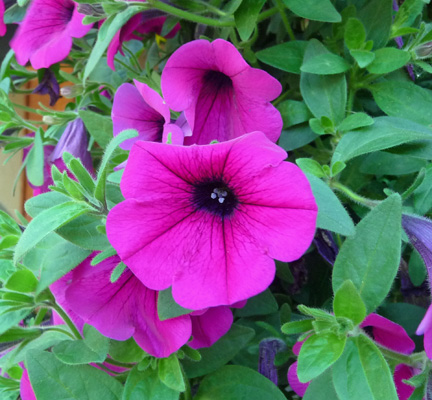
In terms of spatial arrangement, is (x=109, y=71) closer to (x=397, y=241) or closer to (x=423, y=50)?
(x=423, y=50)

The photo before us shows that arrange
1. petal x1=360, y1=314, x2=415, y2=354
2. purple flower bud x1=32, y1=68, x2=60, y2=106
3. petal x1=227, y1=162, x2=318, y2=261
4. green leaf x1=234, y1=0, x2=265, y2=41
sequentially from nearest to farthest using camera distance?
petal x1=227, y1=162, x2=318, y2=261
petal x1=360, y1=314, x2=415, y2=354
green leaf x1=234, y1=0, x2=265, y2=41
purple flower bud x1=32, y1=68, x2=60, y2=106

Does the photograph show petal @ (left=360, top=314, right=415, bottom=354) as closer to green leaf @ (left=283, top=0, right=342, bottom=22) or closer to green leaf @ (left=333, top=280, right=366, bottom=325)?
green leaf @ (left=333, top=280, right=366, bottom=325)

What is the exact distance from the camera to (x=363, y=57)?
543 mm

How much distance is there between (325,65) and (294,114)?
66 mm

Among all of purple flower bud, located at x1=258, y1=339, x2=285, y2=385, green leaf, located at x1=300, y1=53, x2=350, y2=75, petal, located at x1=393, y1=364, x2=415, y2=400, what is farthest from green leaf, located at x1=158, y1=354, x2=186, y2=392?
green leaf, located at x1=300, y1=53, x2=350, y2=75

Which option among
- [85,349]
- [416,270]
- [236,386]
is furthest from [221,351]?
[416,270]

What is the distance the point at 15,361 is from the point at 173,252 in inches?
9.6

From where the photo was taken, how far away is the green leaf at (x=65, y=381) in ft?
1.47

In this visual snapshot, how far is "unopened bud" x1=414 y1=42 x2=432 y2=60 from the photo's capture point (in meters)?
0.56

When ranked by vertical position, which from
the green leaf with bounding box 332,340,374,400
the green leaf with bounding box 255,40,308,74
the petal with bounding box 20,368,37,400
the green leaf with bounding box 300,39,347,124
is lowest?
the petal with bounding box 20,368,37,400

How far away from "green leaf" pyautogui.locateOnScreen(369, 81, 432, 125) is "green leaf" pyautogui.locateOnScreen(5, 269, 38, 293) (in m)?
0.42

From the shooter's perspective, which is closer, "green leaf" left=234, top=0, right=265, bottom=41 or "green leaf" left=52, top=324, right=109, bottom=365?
"green leaf" left=52, top=324, right=109, bottom=365

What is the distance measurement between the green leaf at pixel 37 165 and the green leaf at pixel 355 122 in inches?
16.3

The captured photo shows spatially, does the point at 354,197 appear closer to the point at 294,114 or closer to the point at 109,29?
the point at 294,114
